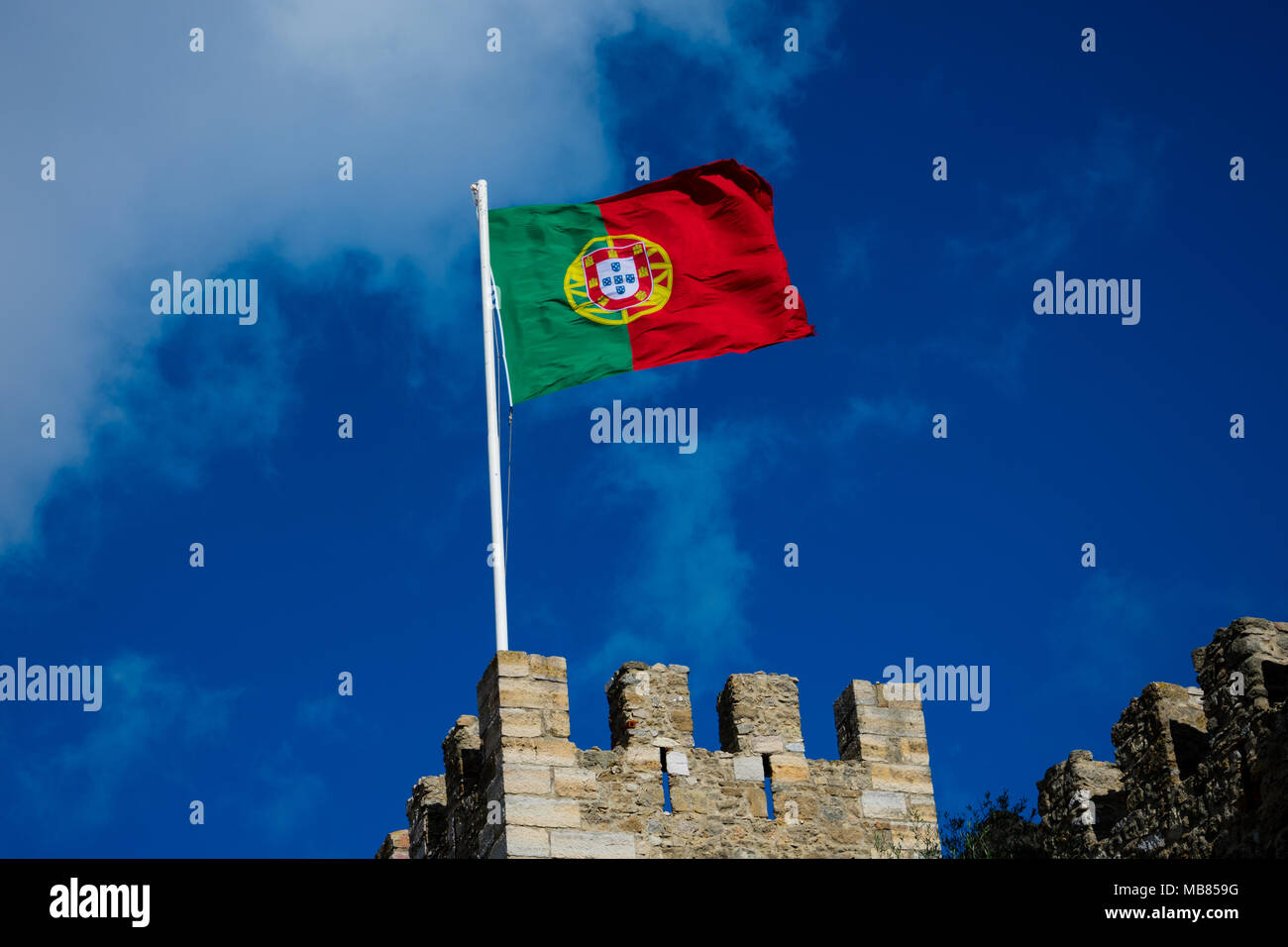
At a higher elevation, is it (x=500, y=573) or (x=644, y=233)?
(x=644, y=233)

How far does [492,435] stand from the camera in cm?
2294

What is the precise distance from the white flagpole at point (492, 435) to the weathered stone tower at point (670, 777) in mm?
473

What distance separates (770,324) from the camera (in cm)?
2498

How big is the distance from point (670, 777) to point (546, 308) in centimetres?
621

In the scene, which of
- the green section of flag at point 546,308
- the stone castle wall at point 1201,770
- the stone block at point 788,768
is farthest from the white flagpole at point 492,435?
the stone castle wall at point 1201,770

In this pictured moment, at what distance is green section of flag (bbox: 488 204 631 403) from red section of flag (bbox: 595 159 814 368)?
0.33 metres

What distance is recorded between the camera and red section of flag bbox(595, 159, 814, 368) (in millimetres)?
24766

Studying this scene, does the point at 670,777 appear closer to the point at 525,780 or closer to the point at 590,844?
the point at 590,844

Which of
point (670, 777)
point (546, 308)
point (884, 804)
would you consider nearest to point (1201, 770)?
point (884, 804)

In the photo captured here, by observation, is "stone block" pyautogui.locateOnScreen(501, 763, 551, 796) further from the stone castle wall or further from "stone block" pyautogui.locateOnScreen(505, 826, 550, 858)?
the stone castle wall
